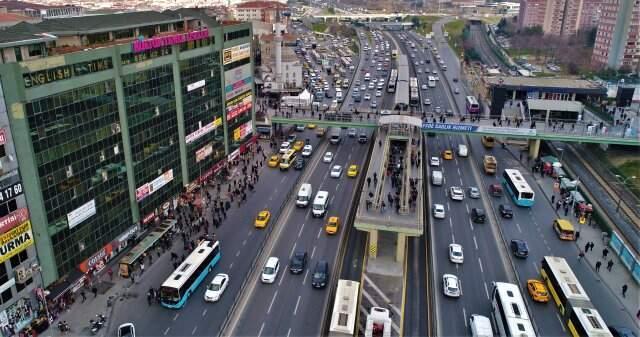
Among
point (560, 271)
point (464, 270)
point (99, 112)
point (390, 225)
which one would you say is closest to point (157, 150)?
point (99, 112)

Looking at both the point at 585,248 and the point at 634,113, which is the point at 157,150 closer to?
the point at 585,248

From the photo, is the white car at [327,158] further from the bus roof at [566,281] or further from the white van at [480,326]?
the white van at [480,326]

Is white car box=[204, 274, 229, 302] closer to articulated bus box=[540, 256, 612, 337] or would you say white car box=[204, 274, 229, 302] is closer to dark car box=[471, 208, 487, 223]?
articulated bus box=[540, 256, 612, 337]

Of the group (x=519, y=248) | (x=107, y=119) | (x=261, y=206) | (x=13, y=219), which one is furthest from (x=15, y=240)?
(x=519, y=248)

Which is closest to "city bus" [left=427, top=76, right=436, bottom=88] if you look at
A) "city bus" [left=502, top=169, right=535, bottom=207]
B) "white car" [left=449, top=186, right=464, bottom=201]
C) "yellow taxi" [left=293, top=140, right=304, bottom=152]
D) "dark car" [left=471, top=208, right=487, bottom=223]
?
"yellow taxi" [left=293, top=140, right=304, bottom=152]

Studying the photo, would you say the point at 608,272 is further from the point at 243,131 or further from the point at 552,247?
the point at 243,131

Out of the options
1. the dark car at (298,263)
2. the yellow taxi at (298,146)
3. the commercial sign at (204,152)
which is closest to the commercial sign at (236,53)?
the commercial sign at (204,152)
